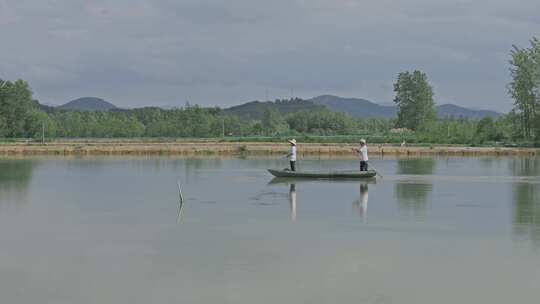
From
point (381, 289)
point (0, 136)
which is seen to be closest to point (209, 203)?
point (381, 289)

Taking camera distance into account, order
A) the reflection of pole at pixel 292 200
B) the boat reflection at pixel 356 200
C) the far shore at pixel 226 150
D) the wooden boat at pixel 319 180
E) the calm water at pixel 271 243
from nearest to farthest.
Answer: the calm water at pixel 271 243, the reflection of pole at pixel 292 200, the boat reflection at pixel 356 200, the wooden boat at pixel 319 180, the far shore at pixel 226 150

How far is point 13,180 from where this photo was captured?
2400 centimetres

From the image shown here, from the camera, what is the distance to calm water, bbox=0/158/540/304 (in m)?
9.13

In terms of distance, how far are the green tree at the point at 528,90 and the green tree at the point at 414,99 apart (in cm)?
2359

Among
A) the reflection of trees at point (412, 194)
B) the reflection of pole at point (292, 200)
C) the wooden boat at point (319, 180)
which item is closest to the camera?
the reflection of pole at point (292, 200)

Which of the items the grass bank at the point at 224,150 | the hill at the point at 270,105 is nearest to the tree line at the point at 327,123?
the grass bank at the point at 224,150

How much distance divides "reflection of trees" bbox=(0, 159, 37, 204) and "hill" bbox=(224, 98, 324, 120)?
109 metres

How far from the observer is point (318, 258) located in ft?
35.8

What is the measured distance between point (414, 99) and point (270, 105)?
224 feet

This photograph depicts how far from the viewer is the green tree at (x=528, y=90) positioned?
49.3 m

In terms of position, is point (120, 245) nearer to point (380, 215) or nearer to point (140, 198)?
point (380, 215)

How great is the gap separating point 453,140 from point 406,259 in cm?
4298

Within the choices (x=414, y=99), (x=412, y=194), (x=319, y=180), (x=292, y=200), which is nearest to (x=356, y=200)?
(x=292, y=200)

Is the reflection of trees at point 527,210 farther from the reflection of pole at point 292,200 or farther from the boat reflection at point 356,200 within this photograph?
the reflection of pole at point 292,200
